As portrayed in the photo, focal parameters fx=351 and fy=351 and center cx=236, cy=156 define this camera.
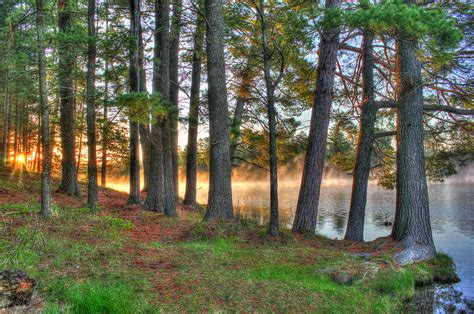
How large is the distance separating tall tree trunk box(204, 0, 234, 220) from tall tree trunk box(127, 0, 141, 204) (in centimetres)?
207

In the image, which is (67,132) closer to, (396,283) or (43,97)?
(43,97)

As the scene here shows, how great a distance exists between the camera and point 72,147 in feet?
41.7

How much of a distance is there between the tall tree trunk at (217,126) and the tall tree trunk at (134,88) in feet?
6.79

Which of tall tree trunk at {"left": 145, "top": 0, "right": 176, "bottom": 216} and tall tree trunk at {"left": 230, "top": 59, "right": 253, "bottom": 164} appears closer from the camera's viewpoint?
tall tree trunk at {"left": 145, "top": 0, "right": 176, "bottom": 216}

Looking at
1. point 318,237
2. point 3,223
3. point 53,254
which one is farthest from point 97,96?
point 318,237

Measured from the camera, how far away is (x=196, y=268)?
18.7ft

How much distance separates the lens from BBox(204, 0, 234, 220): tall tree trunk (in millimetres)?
8914

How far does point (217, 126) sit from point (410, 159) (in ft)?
15.6

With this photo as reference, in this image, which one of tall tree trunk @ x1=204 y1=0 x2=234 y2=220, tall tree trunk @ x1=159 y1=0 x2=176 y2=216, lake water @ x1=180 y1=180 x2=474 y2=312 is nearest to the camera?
lake water @ x1=180 y1=180 x2=474 y2=312

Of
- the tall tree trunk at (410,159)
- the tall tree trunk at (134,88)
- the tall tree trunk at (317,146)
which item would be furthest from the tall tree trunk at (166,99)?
the tall tree trunk at (410,159)

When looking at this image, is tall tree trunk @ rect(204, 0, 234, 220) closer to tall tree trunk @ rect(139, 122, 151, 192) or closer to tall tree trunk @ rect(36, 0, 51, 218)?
tall tree trunk @ rect(139, 122, 151, 192)

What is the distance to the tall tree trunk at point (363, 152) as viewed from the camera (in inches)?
410

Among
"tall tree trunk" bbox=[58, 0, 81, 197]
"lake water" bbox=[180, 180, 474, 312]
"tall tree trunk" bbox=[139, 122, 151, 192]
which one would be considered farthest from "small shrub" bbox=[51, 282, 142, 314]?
"tall tree trunk" bbox=[58, 0, 81, 197]

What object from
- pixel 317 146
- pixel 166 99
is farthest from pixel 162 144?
pixel 317 146
